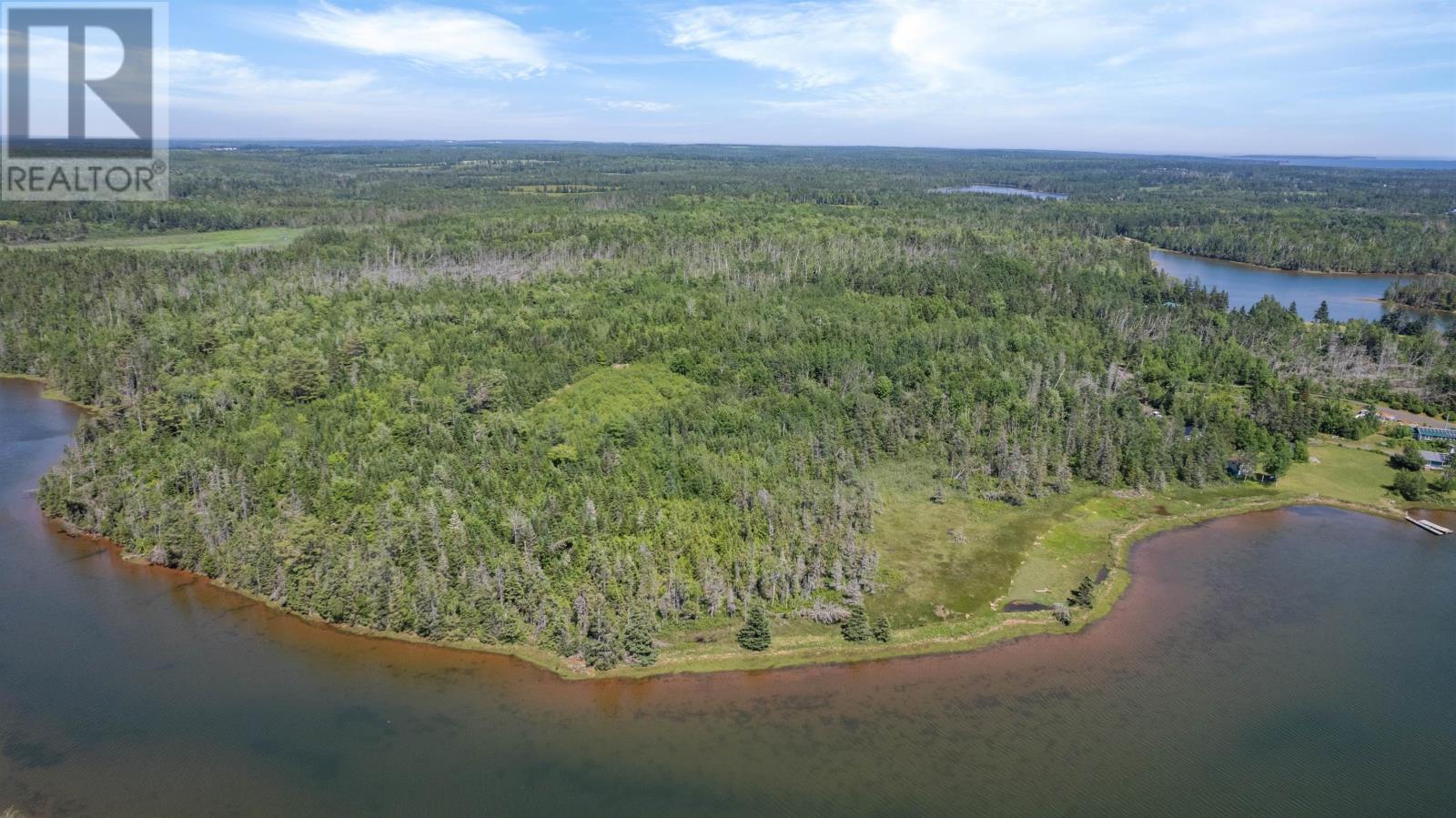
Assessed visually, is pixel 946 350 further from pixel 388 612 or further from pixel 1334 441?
pixel 388 612

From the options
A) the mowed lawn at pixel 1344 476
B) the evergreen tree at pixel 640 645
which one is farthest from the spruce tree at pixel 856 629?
the mowed lawn at pixel 1344 476

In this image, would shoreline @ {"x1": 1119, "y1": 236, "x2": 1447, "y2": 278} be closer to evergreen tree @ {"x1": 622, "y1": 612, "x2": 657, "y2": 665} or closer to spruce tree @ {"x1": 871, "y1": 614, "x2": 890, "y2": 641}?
spruce tree @ {"x1": 871, "y1": 614, "x2": 890, "y2": 641}

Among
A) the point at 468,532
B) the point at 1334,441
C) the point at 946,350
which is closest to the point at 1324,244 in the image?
the point at 1334,441

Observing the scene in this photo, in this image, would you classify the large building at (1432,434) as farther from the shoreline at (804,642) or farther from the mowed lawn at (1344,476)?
the shoreline at (804,642)

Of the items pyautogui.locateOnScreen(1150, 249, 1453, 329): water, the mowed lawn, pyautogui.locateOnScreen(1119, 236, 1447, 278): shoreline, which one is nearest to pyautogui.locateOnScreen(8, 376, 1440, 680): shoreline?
the mowed lawn

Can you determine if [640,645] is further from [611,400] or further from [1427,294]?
[1427,294]

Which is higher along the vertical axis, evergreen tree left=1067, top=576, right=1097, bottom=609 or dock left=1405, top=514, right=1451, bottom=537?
dock left=1405, top=514, right=1451, bottom=537

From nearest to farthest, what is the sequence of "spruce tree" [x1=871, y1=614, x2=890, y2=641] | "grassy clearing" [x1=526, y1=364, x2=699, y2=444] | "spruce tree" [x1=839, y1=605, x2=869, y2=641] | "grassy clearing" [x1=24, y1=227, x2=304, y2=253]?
"spruce tree" [x1=839, y1=605, x2=869, y2=641] → "spruce tree" [x1=871, y1=614, x2=890, y2=641] → "grassy clearing" [x1=526, y1=364, x2=699, y2=444] → "grassy clearing" [x1=24, y1=227, x2=304, y2=253]
